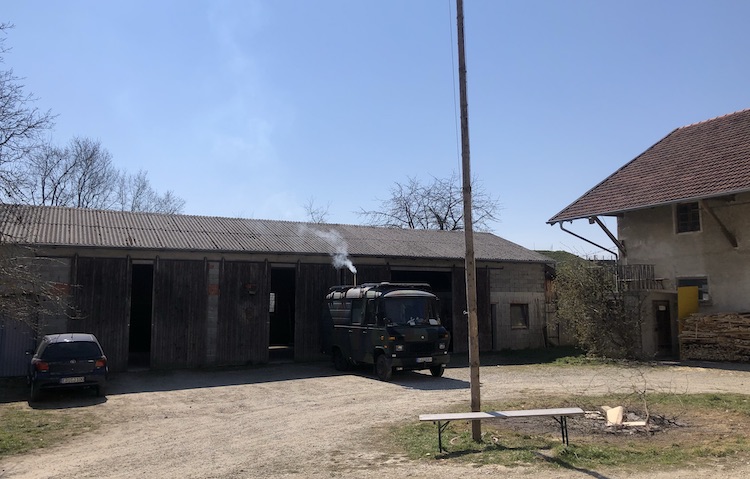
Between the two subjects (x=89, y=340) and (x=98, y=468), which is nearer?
(x=98, y=468)

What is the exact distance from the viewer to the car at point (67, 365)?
13156mm

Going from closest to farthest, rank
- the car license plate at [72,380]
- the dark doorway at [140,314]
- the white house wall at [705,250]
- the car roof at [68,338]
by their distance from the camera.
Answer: the car license plate at [72,380], the car roof at [68,338], the white house wall at [705,250], the dark doorway at [140,314]

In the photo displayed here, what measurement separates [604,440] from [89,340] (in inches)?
463

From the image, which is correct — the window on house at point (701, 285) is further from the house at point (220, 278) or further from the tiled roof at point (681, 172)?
the house at point (220, 278)

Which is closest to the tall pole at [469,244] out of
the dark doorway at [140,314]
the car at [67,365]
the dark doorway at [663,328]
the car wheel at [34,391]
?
the car at [67,365]

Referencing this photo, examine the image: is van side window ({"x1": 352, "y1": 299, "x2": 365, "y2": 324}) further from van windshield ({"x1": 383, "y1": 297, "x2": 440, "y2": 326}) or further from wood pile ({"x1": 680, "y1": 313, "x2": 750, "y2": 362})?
wood pile ({"x1": 680, "y1": 313, "x2": 750, "y2": 362})

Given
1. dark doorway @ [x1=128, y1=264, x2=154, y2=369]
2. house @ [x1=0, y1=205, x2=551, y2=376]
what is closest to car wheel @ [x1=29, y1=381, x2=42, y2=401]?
house @ [x1=0, y1=205, x2=551, y2=376]

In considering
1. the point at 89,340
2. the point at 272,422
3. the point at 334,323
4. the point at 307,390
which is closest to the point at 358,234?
the point at 334,323

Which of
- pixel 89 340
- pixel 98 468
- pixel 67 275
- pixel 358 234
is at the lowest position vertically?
pixel 98 468

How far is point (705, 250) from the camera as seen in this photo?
20.7 metres

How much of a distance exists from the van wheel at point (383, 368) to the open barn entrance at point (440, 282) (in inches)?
281

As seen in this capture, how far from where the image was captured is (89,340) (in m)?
14.0

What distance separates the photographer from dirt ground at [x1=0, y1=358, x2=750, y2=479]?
7.32 m

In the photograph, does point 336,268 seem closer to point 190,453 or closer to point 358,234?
point 358,234
